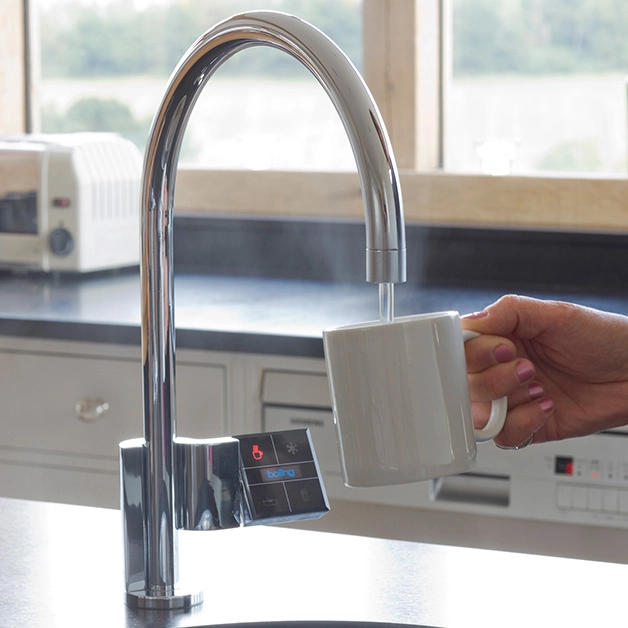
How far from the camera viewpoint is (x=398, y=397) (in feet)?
1.91

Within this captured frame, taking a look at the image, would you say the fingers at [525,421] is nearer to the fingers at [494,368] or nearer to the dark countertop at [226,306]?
the fingers at [494,368]

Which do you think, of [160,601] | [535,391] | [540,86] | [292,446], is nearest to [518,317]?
[535,391]

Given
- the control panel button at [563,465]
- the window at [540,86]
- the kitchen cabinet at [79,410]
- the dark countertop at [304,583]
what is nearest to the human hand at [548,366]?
the dark countertop at [304,583]

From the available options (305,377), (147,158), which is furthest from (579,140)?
(147,158)

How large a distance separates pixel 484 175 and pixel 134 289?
0.77m

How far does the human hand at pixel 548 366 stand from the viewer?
2.55 feet

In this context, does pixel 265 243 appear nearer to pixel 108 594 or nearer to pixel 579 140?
pixel 579 140

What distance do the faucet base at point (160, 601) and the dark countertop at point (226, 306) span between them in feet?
2.91

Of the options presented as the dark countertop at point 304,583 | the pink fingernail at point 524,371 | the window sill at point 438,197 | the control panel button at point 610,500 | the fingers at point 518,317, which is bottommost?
the control panel button at point 610,500

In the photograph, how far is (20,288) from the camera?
222 centimetres

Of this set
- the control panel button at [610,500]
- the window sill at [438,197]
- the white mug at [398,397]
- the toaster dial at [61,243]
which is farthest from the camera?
the toaster dial at [61,243]

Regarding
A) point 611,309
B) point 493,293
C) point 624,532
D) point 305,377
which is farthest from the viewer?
point 493,293

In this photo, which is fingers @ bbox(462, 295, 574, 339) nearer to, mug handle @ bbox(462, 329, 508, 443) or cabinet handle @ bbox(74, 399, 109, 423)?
mug handle @ bbox(462, 329, 508, 443)

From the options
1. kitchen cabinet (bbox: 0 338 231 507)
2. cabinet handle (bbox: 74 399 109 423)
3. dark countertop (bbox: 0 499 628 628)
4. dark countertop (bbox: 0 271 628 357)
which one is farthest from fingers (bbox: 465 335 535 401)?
cabinet handle (bbox: 74 399 109 423)
